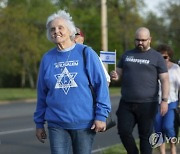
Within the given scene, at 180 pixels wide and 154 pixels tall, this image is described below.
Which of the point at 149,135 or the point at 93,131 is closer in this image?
the point at 93,131

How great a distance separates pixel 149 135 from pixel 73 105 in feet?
9.69

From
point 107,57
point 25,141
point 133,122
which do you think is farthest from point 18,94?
point 133,122

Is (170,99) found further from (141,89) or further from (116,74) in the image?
(116,74)

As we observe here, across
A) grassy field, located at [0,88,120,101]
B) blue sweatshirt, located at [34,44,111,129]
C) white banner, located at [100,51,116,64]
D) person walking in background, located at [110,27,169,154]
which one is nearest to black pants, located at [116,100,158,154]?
person walking in background, located at [110,27,169,154]

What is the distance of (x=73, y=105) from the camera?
4676 mm

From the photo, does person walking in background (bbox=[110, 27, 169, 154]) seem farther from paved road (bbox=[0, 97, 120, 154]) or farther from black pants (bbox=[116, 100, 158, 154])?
paved road (bbox=[0, 97, 120, 154])

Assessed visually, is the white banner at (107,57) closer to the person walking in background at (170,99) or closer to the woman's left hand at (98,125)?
the person walking in background at (170,99)

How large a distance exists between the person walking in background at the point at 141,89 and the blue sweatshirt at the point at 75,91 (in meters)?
2.46

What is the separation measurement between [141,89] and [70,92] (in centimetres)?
266

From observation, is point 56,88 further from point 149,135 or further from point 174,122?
point 174,122

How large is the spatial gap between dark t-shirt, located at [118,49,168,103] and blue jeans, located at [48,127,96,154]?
251 cm

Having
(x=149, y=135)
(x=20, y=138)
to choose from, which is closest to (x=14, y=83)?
(x=20, y=138)

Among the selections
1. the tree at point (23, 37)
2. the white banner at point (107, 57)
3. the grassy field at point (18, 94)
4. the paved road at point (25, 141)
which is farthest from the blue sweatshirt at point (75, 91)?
the tree at point (23, 37)

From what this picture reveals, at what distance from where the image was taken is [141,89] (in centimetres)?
721
